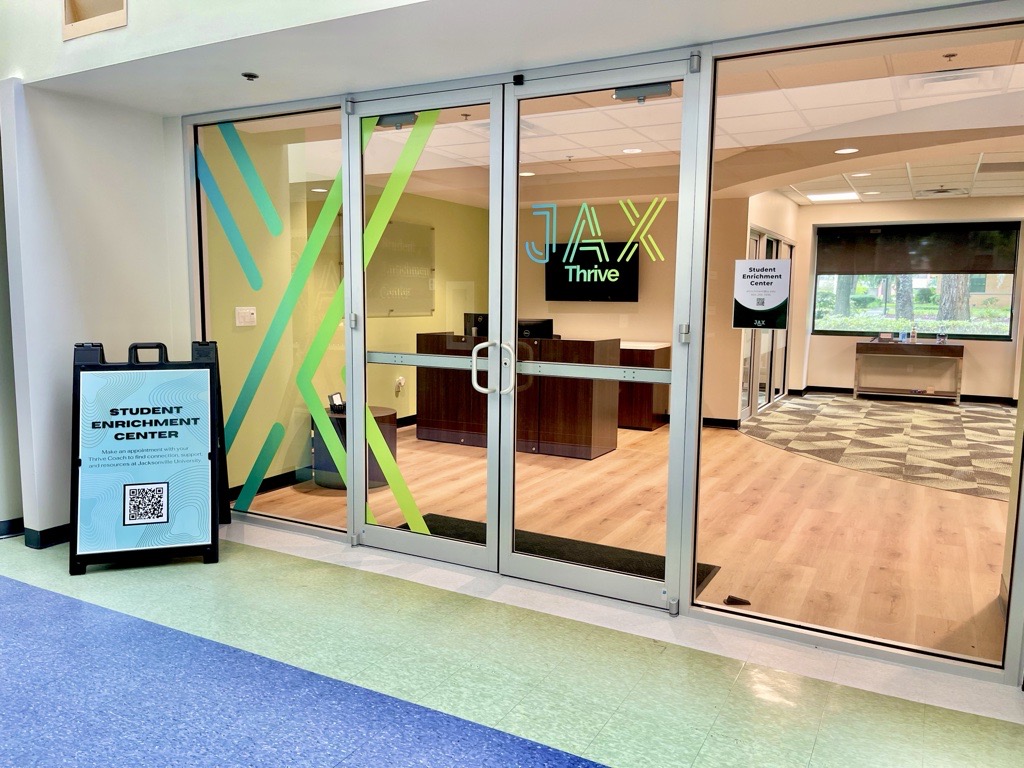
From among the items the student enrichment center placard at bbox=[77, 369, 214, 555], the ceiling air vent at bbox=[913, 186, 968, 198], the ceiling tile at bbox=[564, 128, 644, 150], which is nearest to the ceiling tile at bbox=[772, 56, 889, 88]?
the ceiling tile at bbox=[564, 128, 644, 150]

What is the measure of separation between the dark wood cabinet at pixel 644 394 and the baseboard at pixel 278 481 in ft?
6.52

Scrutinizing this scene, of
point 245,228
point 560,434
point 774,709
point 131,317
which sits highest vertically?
point 245,228

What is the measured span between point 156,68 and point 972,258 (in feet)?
19.1

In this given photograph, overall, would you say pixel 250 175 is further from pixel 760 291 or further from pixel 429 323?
pixel 760 291

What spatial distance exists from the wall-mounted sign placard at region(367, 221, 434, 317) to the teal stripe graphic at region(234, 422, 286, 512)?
1.08m

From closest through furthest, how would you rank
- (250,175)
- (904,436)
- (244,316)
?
(250,175) < (244,316) < (904,436)

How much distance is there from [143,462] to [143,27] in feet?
6.45

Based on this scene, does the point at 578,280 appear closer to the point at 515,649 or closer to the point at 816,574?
the point at 515,649

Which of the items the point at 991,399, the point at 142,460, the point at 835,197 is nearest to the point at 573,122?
the point at 142,460

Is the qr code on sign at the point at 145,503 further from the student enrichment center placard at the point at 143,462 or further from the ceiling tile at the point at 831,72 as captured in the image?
the ceiling tile at the point at 831,72

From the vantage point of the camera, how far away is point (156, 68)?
10.6 feet

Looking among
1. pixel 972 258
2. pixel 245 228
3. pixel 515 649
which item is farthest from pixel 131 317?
pixel 972 258

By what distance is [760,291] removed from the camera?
287 cm

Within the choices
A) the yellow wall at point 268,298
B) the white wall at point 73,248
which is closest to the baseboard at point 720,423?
the yellow wall at point 268,298
